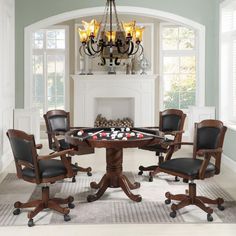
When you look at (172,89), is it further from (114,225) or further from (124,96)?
(114,225)

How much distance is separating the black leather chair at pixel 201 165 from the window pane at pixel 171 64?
5525 millimetres

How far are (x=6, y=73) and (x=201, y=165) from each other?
3804mm

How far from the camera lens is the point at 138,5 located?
315 inches

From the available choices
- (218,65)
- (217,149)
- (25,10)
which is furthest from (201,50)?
(217,149)

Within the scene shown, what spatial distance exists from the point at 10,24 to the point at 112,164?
11.2 feet

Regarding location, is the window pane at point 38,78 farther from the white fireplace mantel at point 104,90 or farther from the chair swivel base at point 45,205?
the chair swivel base at point 45,205

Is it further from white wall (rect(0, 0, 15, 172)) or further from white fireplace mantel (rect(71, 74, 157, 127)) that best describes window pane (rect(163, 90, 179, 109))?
white wall (rect(0, 0, 15, 172))

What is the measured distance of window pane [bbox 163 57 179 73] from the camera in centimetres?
1052

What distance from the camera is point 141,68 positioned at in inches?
399

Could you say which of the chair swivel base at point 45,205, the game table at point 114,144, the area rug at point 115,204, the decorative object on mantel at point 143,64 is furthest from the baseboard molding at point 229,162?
the decorative object on mantel at point 143,64

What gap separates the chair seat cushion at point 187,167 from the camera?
15.1 ft

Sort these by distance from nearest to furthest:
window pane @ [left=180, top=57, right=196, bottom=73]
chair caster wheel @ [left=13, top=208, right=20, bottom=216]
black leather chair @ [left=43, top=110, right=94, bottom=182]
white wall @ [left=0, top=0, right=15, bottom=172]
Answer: chair caster wheel @ [left=13, top=208, right=20, bottom=216] → black leather chair @ [left=43, top=110, right=94, bottom=182] → white wall @ [left=0, top=0, right=15, bottom=172] → window pane @ [left=180, top=57, right=196, bottom=73]

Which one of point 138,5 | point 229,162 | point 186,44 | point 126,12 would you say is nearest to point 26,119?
point 126,12

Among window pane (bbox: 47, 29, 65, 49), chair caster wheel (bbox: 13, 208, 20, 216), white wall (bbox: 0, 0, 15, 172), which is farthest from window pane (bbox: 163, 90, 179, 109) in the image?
chair caster wheel (bbox: 13, 208, 20, 216)
